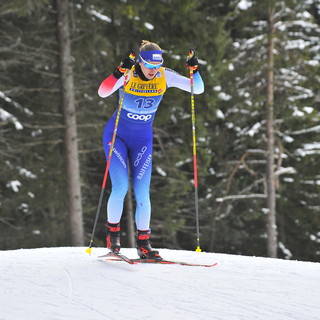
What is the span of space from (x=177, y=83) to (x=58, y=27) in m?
6.51

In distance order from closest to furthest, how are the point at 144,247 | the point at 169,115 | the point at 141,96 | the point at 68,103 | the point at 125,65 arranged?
the point at 125,65 < the point at 141,96 < the point at 144,247 < the point at 68,103 < the point at 169,115

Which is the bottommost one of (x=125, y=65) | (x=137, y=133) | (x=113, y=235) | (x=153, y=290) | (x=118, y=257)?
(x=153, y=290)

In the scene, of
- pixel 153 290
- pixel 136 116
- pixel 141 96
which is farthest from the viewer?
pixel 136 116

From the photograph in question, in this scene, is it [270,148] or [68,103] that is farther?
[270,148]

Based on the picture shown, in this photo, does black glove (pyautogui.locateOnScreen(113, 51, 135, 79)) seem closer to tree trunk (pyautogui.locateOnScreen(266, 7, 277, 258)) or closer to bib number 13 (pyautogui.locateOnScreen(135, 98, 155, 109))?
bib number 13 (pyautogui.locateOnScreen(135, 98, 155, 109))

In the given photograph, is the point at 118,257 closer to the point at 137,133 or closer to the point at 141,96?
the point at 137,133

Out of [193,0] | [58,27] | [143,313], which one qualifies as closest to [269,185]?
[193,0]

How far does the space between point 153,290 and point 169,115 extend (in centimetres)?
1095

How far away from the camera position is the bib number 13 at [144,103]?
20.5ft

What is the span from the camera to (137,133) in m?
6.38

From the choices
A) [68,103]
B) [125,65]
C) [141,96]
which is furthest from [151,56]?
[68,103]

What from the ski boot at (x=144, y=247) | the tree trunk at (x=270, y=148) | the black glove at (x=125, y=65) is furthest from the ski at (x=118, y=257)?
the tree trunk at (x=270, y=148)

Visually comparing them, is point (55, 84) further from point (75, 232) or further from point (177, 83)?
point (177, 83)

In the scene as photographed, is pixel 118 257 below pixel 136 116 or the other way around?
below
